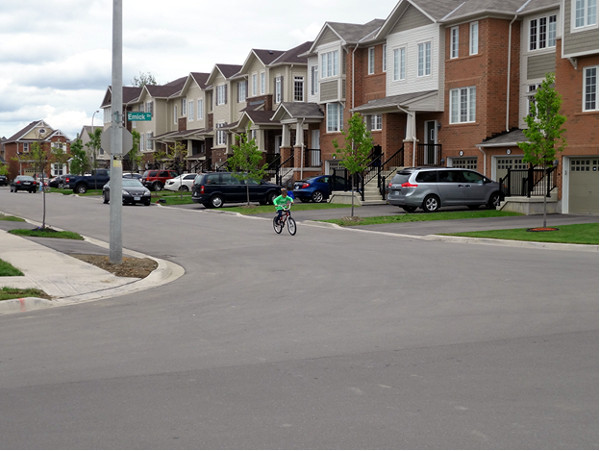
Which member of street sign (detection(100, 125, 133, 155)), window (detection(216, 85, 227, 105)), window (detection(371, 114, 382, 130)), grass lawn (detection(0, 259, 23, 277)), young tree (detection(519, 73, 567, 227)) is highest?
window (detection(216, 85, 227, 105))

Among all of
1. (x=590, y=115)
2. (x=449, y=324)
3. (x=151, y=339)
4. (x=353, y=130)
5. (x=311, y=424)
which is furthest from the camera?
(x=353, y=130)

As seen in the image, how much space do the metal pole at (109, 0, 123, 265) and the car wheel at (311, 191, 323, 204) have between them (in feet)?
78.9

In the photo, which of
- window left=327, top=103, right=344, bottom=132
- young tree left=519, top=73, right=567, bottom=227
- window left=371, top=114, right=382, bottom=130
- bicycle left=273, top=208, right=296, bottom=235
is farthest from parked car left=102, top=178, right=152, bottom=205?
young tree left=519, top=73, right=567, bottom=227

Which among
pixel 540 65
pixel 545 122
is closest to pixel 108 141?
pixel 545 122

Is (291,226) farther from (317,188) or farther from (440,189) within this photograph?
(317,188)

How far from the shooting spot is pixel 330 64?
4759 centimetres

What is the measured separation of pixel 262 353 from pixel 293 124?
144ft

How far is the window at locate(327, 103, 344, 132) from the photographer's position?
155ft

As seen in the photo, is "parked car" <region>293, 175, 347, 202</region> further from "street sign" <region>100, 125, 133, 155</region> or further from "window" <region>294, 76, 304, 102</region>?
"street sign" <region>100, 125, 133, 155</region>

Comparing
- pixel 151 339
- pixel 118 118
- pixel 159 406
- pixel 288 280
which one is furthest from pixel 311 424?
pixel 118 118

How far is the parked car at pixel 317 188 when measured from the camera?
39.2 metres

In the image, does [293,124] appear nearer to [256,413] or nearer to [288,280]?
[288,280]

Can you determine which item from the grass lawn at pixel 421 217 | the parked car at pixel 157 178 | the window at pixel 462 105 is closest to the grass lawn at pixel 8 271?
the grass lawn at pixel 421 217

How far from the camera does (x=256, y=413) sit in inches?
233
